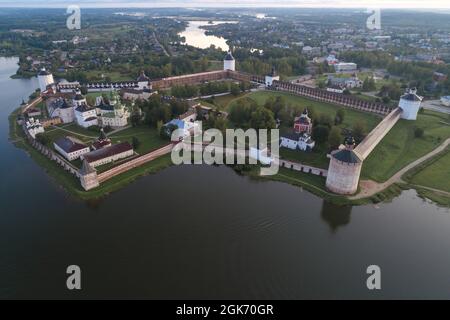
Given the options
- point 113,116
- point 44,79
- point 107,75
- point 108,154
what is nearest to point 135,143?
point 108,154

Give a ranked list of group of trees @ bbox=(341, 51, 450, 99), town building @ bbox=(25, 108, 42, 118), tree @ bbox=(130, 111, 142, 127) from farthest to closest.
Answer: group of trees @ bbox=(341, 51, 450, 99)
town building @ bbox=(25, 108, 42, 118)
tree @ bbox=(130, 111, 142, 127)

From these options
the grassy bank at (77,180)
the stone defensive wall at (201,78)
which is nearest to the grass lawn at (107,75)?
the stone defensive wall at (201,78)

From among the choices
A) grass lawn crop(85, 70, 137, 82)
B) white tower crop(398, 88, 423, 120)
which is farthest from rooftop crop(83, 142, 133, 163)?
grass lawn crop(85, 70, 137, 82)

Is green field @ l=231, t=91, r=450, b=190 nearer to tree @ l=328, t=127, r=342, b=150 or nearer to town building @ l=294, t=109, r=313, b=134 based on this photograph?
tree @ l=328, t=127, r=342, b=150

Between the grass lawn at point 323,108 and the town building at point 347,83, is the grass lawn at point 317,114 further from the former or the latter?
the town building at point 347,83

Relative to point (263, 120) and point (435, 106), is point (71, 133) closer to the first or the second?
point (263, 120)
